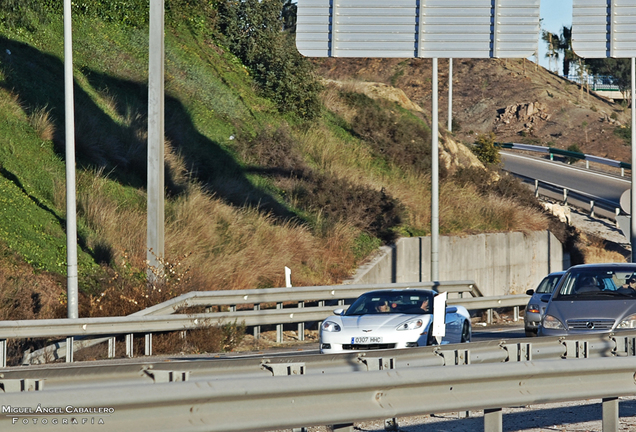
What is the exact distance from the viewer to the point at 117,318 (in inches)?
568

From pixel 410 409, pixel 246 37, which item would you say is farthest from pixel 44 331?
pixel 246 37

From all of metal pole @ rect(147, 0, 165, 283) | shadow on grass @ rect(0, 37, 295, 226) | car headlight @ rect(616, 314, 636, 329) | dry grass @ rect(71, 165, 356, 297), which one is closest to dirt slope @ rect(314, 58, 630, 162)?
shadow on grass @ rect(0, 37, 295, 226)

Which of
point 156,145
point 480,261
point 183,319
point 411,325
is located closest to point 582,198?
point 480,261

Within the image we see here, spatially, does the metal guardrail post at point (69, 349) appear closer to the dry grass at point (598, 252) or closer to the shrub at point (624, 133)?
the dry grass at point (598, 252)

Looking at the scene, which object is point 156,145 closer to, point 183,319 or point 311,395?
point 183,319

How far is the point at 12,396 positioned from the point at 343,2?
54.6 ft

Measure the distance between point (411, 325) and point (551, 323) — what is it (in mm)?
2215

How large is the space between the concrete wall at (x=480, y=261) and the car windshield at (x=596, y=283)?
1020 centimetres

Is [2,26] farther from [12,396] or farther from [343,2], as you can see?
[12,396]

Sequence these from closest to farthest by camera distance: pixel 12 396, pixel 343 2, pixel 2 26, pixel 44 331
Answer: pixel 12 396 < pixel 44 331 < pixel 343 2 < pixel 2 26

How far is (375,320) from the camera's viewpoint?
13.3m

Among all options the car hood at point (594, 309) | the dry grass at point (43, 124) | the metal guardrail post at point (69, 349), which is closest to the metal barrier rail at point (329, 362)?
the car hood at point (594, 309)

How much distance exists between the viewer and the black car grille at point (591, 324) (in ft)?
41.7

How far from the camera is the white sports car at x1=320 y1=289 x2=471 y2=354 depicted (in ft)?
42.5
